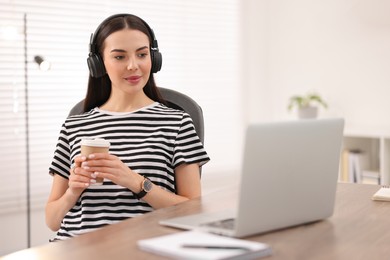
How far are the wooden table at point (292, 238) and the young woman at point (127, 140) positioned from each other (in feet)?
1.04

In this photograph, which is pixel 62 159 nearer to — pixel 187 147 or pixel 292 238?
pixel 187 147

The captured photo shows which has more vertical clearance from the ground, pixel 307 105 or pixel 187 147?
pixel 307 105

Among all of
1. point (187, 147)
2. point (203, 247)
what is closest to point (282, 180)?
point (203, 247)

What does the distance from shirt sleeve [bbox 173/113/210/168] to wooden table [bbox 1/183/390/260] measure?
339 mm

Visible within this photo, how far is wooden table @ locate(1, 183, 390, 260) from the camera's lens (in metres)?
1.17

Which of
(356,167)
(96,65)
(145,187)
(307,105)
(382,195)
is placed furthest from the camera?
(307,105)

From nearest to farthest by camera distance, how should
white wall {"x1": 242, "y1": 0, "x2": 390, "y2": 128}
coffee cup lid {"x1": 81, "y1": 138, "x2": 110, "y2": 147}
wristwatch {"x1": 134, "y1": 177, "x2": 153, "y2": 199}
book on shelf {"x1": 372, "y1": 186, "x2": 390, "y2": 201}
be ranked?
coffee cup lid {"x1": 81, "y1": 138, "x2": 110, "y2": 147}, book on shelf {"x1": 372, "y1": 186, "x2": 390, "y2": 201}, wristwatch {"x1": 134, "y1": 177, "x2": 153, "y2": 199}, white wall {"x1": 242, "y1": 0, "x2": 390, "y2": 128}

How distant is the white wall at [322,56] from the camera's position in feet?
14.0

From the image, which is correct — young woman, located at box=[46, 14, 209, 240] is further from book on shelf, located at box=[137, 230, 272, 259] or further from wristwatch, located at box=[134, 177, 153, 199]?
book on shelf, located at box=[137, 230, 272, 259]

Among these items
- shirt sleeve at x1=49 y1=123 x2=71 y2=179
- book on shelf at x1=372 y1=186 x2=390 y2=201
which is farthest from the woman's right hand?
book on shelf at x1=372 y1=186 x2=390 y2=201

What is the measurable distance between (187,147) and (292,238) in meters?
0.73

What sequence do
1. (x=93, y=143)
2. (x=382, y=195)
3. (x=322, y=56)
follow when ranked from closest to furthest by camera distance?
(x=93, y=143) < (x=382, y=195) < (x=322, y=56)

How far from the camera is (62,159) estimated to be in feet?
6.70

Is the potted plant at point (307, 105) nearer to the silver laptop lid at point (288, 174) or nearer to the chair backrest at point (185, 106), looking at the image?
the chair backrest at point (185, 106)
